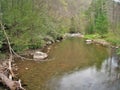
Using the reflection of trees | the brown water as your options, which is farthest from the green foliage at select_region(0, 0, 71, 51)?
the reflection of trees

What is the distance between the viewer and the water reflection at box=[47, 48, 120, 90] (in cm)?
1950

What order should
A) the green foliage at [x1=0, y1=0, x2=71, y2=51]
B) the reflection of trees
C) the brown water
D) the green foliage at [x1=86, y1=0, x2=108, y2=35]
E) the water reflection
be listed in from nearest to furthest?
1. the water reflection
2. the brown water
3. the reflection of trees
4. the green foliage at [x1=0, y1=0, x2=71, y2=51]
5. the green foliage at [x1=86, y1=0, x2=108, y2=35]

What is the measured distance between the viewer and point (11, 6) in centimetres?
3022

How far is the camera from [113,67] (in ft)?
89.1

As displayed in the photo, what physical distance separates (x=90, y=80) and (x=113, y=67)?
6466 millimetres

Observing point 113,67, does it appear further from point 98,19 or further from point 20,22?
point 98,19

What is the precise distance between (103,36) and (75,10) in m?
50.8

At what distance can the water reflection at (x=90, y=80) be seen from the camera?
19.5 metres

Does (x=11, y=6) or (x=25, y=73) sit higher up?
(x=11, y=6)

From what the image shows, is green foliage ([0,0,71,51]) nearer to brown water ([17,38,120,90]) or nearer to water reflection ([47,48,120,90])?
brown water ([17,38,120,90])

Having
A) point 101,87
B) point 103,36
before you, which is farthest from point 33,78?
point 103,36

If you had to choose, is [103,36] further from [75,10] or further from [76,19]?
[75,10]

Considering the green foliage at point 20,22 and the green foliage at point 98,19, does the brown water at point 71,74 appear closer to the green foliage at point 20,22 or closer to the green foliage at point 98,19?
the green foliage at point 20,22

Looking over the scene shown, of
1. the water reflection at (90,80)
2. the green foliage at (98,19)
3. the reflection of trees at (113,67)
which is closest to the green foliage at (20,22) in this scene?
the water reflection at (90,80)
